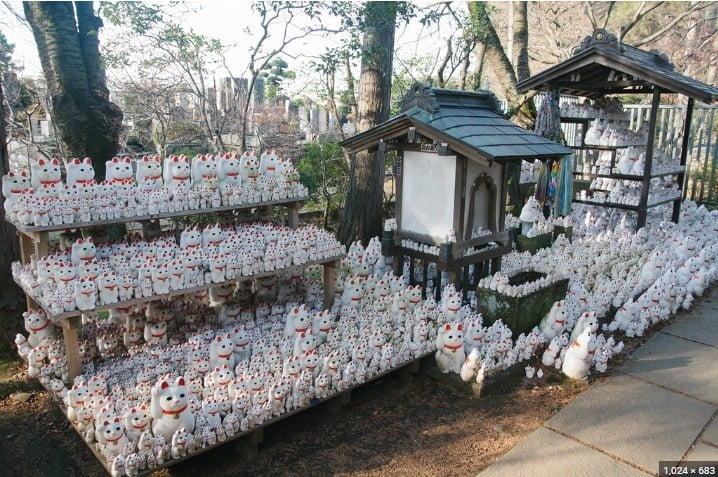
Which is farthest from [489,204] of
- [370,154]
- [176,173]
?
[176,173]

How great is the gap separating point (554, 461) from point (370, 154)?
17.3ft

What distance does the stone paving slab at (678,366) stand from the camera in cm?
446

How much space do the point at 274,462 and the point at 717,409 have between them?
11.5 feet

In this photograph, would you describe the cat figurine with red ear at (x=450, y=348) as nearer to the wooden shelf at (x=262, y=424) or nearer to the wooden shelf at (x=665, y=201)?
the wooden shelf at (x=262, y=424)

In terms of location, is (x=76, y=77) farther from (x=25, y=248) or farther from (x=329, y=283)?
(x=329, y=283)

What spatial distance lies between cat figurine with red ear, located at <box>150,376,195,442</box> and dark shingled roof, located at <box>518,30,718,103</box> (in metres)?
7.32

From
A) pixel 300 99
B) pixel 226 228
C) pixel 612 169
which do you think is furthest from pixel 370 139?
pixel 300 99

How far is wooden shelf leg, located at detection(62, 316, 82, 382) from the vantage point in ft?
12.5

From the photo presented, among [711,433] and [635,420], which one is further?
[635,420]

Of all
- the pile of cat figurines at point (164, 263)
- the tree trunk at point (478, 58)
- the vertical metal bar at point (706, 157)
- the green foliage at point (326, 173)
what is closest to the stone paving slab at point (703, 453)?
the pile of cat figurines at point (164, 263)

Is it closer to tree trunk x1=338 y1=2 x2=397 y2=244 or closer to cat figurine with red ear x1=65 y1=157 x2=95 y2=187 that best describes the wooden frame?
tree trunk x1=338 y1=2 x2=397 y2=244

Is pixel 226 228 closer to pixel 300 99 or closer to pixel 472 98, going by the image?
pixel 472 98

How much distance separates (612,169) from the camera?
8.70 meters

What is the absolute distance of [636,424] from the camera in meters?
3.89
